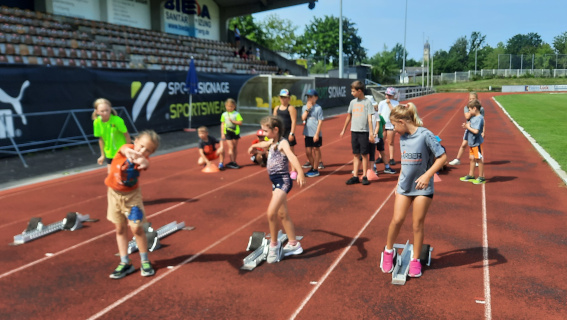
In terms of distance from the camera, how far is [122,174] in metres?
4.86

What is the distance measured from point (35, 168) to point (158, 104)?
264 inches

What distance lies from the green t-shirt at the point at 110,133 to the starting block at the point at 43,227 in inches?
49.3

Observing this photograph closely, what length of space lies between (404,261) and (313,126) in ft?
17.8

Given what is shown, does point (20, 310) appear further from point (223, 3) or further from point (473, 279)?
point (223, 3)

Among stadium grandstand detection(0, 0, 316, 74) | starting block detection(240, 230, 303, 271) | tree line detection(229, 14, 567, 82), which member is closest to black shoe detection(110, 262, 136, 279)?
starting block detection(240, 230, 303, 271)

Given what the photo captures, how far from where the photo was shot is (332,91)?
3219cm

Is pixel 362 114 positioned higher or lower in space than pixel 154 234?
higher

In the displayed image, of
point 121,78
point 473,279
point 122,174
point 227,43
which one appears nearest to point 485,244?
point 473,279

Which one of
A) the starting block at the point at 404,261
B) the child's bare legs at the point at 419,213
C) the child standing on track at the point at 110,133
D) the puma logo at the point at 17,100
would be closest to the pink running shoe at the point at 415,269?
the starting block at the point at 404,261

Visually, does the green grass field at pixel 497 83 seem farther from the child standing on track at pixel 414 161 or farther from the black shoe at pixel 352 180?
the child standing on track at pixel 414 161

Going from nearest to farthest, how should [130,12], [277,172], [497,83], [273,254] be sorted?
[277,172] → [273,254] → [130,12] → [497,83]

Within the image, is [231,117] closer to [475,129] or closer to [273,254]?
[475,129]

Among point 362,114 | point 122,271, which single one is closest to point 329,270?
point 122,271

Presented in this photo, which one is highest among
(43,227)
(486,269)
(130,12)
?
(130,12)
